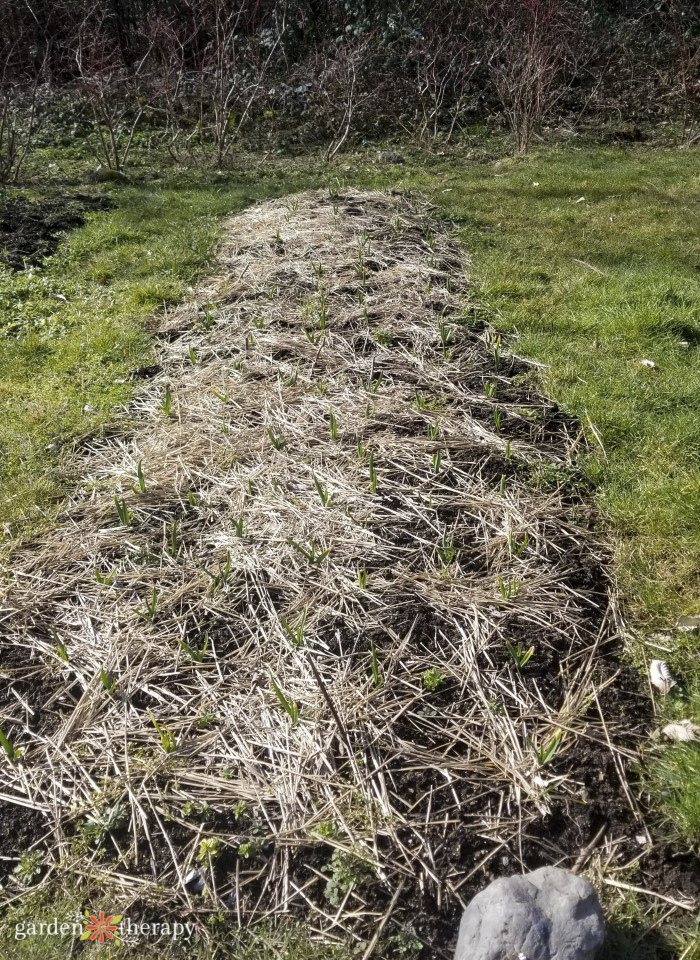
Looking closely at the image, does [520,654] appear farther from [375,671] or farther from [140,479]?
[140,479]

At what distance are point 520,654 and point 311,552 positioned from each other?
839 millimetres

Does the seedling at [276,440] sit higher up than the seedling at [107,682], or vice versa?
the seedling at [276,440]

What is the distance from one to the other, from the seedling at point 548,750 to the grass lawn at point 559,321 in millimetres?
262

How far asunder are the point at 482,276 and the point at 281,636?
367 cm

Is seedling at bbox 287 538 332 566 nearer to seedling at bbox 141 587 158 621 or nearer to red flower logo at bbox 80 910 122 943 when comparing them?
seedling at bbox 141 587 158 621

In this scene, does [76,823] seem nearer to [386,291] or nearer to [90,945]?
[90,945]

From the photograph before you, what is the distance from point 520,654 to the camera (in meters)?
2.20

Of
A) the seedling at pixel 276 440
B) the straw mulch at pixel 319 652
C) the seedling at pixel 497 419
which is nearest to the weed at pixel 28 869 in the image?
the straw mulch at pixel 319 652

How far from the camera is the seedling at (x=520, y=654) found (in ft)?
7.00

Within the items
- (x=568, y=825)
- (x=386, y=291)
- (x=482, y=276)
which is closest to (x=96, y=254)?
(x=386, y=291)

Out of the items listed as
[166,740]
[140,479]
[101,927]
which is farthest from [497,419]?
[101,927]

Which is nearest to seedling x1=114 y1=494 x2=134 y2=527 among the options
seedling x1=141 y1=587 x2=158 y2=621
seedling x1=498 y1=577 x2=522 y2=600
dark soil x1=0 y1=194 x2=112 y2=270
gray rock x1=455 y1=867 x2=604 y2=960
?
seedling x1=141 y1=587 x2=158 y2=621

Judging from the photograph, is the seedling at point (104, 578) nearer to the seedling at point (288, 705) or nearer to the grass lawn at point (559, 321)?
the grass lawn at point (559, 321)

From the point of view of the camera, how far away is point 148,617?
2.34 meters
